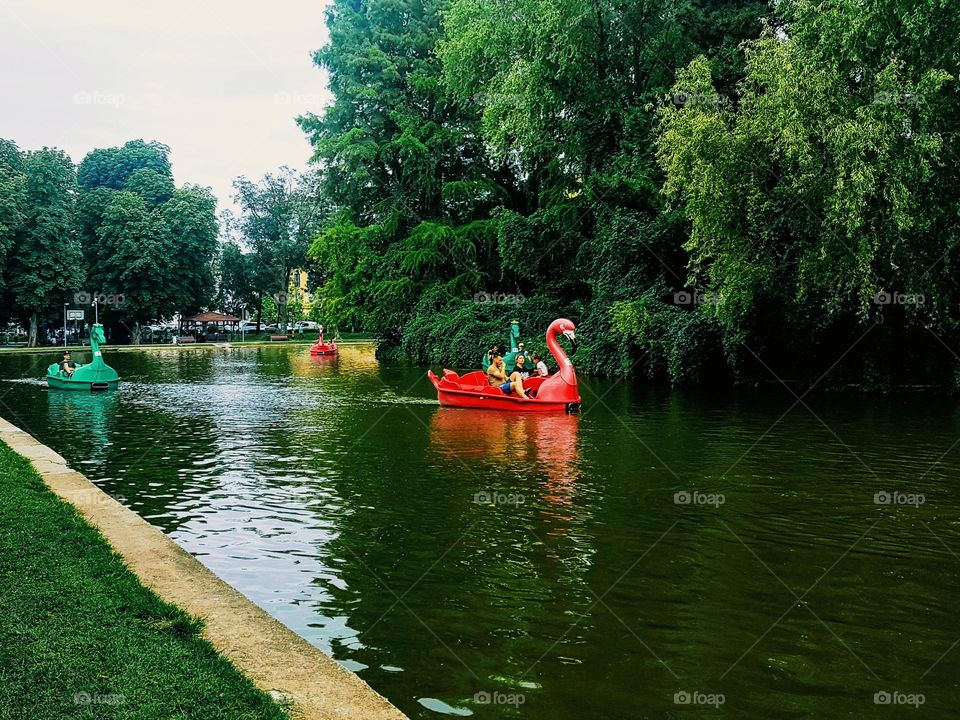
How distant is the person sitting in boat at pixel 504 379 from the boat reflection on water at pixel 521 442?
60cm

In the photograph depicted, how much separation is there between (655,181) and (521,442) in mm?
20183

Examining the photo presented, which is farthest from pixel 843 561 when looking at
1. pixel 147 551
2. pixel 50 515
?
pixel 50 515

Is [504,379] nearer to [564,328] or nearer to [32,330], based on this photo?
[564,328]

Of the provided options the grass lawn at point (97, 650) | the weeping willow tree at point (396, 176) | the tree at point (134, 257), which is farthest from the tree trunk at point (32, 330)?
the grass lawn at point (97, 650)

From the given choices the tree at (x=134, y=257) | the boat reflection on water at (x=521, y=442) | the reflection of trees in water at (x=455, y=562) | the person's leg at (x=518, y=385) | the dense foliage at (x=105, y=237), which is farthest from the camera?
the tree at (x=134, y=257)

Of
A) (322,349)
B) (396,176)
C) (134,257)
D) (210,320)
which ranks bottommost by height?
(322,349)

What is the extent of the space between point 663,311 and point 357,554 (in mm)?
24188

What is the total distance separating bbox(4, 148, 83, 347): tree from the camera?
6744 cm

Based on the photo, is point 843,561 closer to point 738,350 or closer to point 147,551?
point 147,551

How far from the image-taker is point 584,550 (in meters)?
8.82

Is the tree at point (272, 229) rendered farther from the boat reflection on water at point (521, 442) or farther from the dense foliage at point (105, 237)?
the boat reflection on water at point (521, 442)

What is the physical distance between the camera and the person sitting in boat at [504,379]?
68.8 feet

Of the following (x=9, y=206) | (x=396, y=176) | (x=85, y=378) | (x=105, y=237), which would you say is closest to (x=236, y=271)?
(x=105, y=237)

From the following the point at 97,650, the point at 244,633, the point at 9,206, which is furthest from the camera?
the point at 9,206
